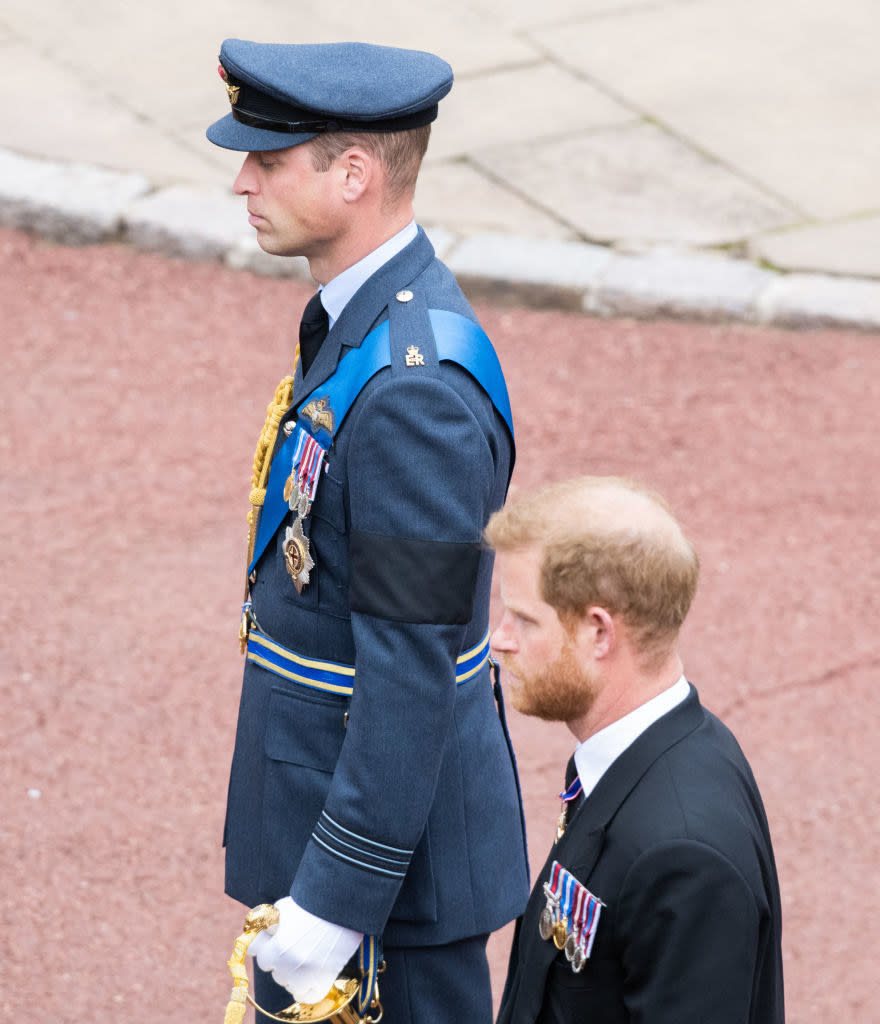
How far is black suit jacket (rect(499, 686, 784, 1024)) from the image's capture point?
1.79 meters

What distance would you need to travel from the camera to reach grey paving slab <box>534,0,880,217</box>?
714 centimetres

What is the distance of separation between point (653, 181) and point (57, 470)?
121 inches

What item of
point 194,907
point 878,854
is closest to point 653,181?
point 878,854

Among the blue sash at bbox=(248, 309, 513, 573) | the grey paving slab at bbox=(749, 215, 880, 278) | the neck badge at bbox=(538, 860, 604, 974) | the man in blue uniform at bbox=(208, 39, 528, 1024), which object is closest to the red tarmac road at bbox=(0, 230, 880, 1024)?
the grey paving slab at bbox=(749, 215, 880, 278)

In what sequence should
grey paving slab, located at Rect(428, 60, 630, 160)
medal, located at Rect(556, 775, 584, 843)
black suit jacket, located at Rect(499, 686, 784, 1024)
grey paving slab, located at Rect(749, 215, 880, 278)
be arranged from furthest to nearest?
grey paving slab, located at Rect(428, 60, 630, 160), grey paving slab, located at Rect(749, 215, 880, 278), medal, located at Rect(556, 775, 584, 843), black suit jacket, located at Rect(499, 686, 784, 1024)

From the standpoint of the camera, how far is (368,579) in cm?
230

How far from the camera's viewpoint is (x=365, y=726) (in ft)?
7.67

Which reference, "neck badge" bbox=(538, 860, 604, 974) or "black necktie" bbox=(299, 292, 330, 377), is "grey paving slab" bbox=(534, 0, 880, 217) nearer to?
"black necktie" bbox=(299, 292, 330, 377)

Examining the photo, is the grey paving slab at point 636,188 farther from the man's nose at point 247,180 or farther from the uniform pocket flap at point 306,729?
the uniform pocket flap at point 306,729

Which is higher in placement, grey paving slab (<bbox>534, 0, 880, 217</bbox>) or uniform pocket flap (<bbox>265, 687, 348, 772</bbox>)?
uniform pocket flap (<bbox>265, 687, 348, 772</bbox>)

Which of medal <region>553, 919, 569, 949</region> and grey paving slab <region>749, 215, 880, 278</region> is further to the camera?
grey paving slab <region>749, 215, 880, 278</region>

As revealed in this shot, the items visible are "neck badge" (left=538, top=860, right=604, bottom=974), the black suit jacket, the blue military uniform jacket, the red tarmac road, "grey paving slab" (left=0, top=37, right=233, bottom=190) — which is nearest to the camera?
the black suit jacket

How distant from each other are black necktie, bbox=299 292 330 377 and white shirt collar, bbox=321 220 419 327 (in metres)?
0.04

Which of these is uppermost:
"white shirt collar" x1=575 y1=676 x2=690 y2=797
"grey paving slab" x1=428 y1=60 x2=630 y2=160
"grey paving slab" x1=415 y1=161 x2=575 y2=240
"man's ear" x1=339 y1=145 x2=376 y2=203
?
"man's ear" x1=339 y1=145 x2=376 y2=203
